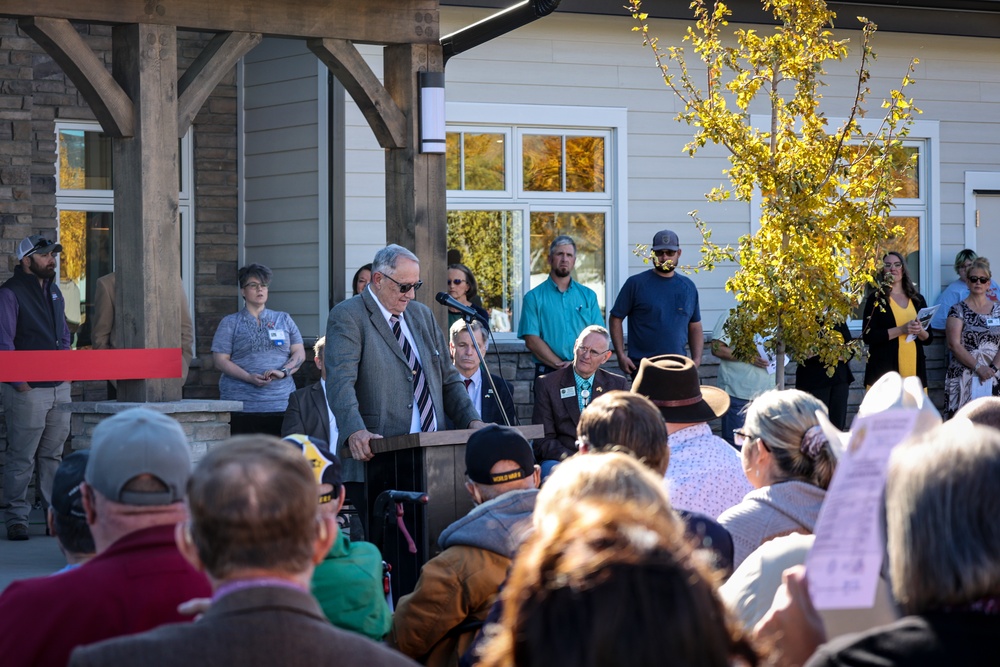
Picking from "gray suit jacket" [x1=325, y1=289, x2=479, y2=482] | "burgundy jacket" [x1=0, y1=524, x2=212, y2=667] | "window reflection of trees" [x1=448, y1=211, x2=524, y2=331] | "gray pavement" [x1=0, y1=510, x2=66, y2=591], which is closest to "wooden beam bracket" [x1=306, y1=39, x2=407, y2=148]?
"gray suit jacket" [x1=325, y1=289, x2=479, y2=482]

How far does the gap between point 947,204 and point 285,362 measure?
6.46 meters

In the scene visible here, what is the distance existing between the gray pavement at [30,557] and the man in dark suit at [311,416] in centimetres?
158

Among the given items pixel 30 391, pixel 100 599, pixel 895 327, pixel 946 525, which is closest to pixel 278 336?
pixel 30 391

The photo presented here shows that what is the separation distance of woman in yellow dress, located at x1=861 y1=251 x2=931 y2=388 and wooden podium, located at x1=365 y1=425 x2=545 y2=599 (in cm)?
571

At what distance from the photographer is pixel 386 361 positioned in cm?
637

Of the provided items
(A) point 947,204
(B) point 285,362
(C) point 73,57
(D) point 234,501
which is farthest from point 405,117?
(A) point 947,204

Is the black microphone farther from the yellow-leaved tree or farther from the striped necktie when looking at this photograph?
the yellow-leaved tree

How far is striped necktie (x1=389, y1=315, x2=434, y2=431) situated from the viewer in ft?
21.1

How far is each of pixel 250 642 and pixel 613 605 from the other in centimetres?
67

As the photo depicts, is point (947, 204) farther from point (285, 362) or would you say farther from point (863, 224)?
point (285, 362)

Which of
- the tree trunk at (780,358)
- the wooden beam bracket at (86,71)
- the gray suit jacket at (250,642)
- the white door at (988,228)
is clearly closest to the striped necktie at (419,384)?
the wooden beam bracket at (86,71)

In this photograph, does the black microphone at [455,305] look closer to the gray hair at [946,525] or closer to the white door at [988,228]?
the gray hair at [946,525]

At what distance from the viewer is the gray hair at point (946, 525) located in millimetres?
1817

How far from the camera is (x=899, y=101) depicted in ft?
25.5
